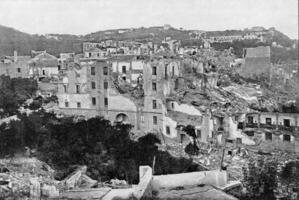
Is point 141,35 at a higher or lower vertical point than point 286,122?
higher

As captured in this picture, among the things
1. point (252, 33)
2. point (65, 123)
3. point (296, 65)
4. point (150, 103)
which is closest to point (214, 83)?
point (150, 103)

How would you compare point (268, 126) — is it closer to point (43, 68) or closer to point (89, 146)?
point (89, 146)

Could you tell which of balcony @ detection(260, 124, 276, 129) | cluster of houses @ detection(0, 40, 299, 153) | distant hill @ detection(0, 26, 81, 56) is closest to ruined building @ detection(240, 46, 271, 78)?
cluster of houses @ detection(0, 40, 299, 153)

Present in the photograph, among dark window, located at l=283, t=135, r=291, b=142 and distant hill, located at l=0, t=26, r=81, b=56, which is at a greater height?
distant hill, located at l=0, t=26, r=81, b=56

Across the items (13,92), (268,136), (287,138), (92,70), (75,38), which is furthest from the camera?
(75,38)

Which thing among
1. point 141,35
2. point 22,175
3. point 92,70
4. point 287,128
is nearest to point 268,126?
point 287,128

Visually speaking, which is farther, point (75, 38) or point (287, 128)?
point (75, 38)

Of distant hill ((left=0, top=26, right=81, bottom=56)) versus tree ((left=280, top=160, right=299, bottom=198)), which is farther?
distant hill ((left=0, top=26, right=81, bottom=56))

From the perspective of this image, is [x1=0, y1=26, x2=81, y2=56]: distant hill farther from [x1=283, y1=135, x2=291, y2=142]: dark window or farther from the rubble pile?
[x1=283, y1=135, x2=291, y2=142]: dark window
